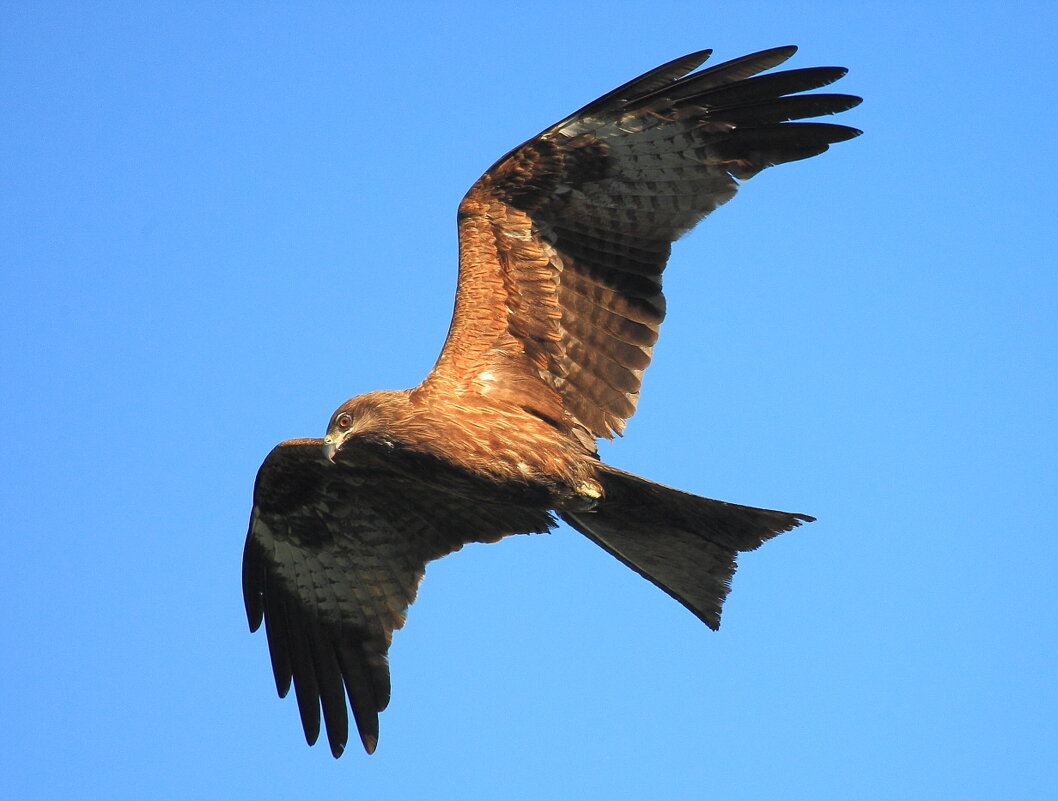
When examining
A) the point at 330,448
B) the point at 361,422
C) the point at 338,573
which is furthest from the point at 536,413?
the point at 338,573

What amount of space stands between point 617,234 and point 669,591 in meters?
2.23

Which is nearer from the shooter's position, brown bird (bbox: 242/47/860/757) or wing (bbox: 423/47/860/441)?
brown bird (bbox: 242/47/860/757)

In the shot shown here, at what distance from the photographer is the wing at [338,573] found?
354 inches

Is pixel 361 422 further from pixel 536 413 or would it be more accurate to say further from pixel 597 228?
pixel 597 228

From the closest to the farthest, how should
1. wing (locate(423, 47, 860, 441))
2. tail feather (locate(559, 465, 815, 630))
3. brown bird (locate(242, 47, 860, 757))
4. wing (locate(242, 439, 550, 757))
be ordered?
tail feather (locate(559, 465, 815, 630)), brown bird (locate(242, 47, 860, 757)), wing (locate(423, 47, 860, 441)), wing (locate(242, 439, 550, 757))

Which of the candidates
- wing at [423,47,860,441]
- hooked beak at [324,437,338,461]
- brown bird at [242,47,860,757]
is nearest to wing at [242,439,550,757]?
brown bird at [242,47,860,757]

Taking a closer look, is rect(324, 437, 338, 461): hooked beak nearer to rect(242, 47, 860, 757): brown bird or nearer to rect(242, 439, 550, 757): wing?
rect(242, 47, 860, 757): brown bird

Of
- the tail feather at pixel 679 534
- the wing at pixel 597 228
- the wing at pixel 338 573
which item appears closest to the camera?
the tail feather at pixel 679 534

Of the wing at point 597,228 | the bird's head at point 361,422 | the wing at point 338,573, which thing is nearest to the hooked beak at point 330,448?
the bird's head at point 361,422

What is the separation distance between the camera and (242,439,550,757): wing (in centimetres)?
898

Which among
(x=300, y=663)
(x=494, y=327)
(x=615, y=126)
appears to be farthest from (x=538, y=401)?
(x=300, y=663)

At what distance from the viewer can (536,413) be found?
27.7ft

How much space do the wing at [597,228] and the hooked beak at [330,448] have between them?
0.75 m

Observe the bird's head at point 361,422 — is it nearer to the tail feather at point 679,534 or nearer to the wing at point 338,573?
the wing at point 338,573
